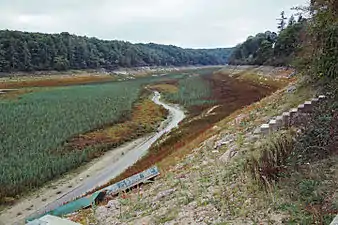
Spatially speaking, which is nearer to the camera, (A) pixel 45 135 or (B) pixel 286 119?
(B) pixel 286 119

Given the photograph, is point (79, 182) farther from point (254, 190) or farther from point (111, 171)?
point (254, 190)

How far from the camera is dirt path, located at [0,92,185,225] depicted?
18.0 metres

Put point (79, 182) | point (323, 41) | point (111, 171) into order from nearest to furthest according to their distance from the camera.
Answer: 1. point (323, 41)
2. point (79, 182)
3. point (111, 171)

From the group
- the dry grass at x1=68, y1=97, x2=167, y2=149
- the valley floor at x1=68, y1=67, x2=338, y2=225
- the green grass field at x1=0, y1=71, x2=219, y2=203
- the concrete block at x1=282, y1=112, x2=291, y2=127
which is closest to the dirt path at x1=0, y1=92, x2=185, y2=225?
the green grass field at x1=0, y1=71, x2=219, y2=203

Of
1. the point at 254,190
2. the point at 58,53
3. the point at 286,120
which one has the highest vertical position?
the point at 58,53

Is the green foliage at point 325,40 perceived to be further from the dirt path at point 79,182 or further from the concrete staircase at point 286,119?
the dirt path at point 79,182

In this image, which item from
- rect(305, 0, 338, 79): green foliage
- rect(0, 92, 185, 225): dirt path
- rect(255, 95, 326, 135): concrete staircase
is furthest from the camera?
rect(0, 92, 185, 225): dirt path

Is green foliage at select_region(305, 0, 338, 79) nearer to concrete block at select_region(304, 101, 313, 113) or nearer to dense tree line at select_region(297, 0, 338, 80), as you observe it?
dense tree line at select_region(297, 0, 338, 80)

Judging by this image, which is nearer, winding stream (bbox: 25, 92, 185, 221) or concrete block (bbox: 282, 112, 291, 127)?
concrete block (bbox: 282, 112, 291, 127)

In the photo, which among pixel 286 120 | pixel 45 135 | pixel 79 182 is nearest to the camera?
pixel 286 120

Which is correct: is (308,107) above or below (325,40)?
below

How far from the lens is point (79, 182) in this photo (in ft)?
71.2

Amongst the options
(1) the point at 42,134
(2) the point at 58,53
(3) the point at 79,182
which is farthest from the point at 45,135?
(2) the point at 58,53

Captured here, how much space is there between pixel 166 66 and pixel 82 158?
152034 millimetres
